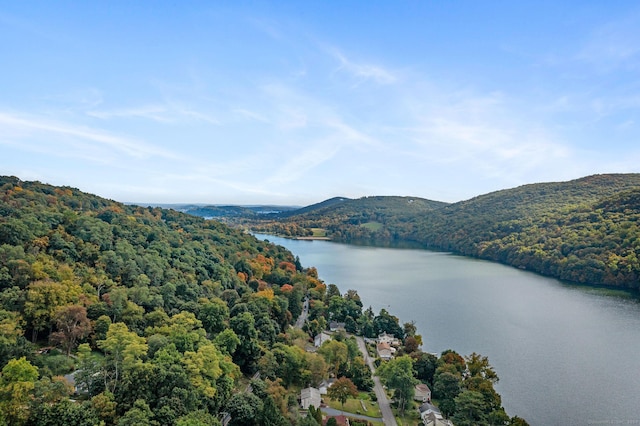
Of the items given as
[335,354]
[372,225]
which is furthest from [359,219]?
[335,354]

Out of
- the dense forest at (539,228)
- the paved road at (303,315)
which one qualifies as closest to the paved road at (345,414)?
the paved road at (303,315)

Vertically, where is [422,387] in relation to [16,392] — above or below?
below

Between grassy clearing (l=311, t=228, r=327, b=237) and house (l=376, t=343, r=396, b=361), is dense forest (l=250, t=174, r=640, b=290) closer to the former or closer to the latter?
grassy clearing (l=311, t=228, r=327, b=237)

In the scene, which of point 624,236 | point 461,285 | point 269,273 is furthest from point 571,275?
point 269,273

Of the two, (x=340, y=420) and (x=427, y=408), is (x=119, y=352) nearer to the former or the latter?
(x=340, y=420)

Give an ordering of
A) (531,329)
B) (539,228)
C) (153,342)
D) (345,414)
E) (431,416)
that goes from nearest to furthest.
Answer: (153,342) → (431,416) → (345,414) → (531,329) → (539,228)

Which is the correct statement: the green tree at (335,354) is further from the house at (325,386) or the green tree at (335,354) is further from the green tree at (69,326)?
the green tree at (69,326)
